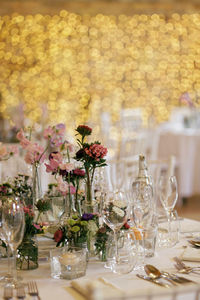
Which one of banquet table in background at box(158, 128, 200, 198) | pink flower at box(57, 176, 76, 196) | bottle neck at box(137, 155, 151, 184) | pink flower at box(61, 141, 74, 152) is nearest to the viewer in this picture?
pink flower at box(57, 176, 76, 196)

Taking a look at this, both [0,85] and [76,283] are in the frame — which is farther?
[0,85]

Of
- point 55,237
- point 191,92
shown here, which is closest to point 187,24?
point 191,92

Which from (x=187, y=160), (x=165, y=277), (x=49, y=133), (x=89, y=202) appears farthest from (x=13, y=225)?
(x=187, y=160)

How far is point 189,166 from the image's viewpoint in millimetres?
5648

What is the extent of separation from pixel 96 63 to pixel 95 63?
2 centimetres

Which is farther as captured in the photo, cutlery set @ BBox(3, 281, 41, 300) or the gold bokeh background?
the gold bokeh background

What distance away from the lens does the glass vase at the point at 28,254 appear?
1613mm

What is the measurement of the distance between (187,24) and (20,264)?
6572 millimetres

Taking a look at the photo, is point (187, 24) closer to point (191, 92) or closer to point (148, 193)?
point (191, 92)

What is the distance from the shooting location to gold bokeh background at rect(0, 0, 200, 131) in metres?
7.04

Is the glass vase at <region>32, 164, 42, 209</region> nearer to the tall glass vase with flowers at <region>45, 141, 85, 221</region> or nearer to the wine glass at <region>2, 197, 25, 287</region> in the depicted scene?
the tall glass vase with flowers at <region>45, 141, 85, 221</region>

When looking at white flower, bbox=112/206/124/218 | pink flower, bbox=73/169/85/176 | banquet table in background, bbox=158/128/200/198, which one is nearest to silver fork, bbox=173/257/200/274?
white flower, bbox=112/206/124/218

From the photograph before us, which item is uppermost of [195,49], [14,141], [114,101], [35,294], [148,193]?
[195,49]

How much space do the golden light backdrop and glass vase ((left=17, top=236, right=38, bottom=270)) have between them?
5.26 metres
